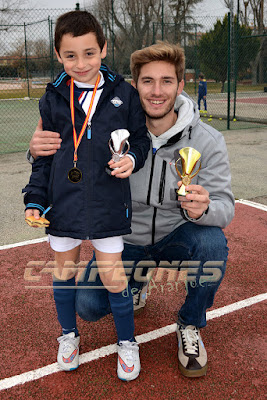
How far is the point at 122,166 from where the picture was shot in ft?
7.18

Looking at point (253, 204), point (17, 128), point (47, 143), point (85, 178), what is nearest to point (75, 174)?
point (85, 178)

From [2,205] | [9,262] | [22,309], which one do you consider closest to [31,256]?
[9,262]

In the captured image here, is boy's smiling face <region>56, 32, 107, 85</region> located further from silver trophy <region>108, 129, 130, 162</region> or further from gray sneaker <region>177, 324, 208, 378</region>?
gray sneaker <region>177, 324, 208, 378</region>

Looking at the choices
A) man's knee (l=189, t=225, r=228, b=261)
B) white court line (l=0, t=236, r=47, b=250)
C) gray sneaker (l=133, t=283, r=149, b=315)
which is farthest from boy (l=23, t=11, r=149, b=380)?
white court line (l=0, t=236, r=47, b=250)

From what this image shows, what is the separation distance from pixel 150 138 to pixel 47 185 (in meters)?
0.76

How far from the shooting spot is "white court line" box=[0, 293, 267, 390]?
2.53 meters

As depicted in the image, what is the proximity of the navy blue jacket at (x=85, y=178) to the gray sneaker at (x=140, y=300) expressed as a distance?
38.0 inches

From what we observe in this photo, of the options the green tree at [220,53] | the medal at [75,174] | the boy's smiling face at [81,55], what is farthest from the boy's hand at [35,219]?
the green tree at [220,53]

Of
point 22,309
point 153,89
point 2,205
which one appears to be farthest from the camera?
point 2,205

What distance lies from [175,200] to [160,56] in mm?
899

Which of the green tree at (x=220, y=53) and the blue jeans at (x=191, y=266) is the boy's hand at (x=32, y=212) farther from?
the green tree at (x=220, y=53)

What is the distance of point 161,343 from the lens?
2865 millimetres

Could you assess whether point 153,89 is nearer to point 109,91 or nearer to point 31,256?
point 109,91

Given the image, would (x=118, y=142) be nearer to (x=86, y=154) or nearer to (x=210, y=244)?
(x=86, y=154)
